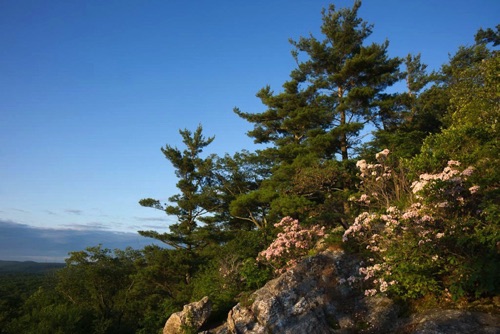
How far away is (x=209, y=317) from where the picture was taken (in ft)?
35.7

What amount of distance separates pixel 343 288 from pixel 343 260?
3.53 ft

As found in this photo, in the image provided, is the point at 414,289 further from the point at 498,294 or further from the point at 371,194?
the point at 371,194

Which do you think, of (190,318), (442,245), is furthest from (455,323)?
(190,318)

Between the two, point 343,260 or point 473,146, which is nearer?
point 473,146

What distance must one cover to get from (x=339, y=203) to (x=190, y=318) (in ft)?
29.6

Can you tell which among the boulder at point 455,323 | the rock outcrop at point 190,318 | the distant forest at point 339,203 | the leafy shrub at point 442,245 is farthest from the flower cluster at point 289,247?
the boulder at point 455,323

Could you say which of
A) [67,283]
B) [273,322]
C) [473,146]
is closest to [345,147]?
[473,146]

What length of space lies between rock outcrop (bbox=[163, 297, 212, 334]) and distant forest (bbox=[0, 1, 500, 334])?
0.61 meters

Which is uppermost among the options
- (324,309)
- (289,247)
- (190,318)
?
(289,247)

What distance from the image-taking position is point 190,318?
10.4 metres

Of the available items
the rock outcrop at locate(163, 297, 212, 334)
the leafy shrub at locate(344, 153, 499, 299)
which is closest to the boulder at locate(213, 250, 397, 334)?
the leafy shrub at locate(344, 153, 499, 299)

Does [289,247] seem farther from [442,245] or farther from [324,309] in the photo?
[442,245]

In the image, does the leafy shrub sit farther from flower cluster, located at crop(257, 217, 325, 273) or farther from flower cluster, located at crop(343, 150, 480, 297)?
flower cluster, located at crop(257, 217, 325, 273)

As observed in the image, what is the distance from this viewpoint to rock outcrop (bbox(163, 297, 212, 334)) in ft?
33.9
